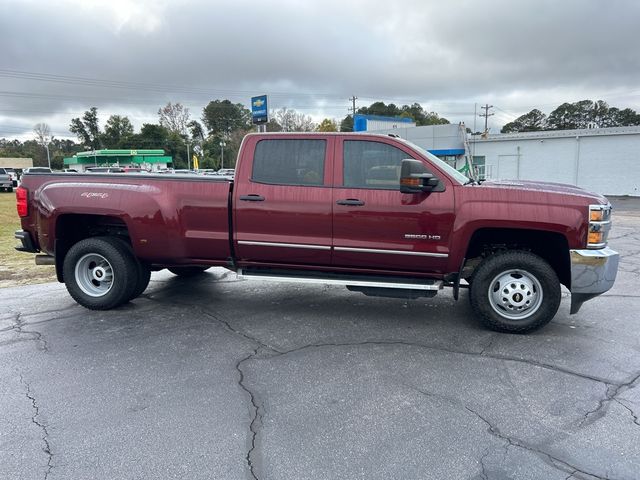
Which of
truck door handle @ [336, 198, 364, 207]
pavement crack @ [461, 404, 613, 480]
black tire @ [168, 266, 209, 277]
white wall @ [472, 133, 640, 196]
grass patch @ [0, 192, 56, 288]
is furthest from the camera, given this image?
white wall @ [472, 133, 640, 196]

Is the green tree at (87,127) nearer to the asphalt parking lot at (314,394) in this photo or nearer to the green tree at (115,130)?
the green tree at (115,130)

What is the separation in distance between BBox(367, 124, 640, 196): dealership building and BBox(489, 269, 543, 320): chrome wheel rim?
84.7 ft

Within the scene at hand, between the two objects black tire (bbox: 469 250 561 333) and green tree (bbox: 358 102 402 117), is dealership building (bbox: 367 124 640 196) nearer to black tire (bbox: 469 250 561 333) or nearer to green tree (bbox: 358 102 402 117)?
black tire (bbox: 469 250 561 333)

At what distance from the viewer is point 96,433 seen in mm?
3045

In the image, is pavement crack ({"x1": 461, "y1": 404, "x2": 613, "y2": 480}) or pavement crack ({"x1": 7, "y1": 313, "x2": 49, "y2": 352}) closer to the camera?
pavement crack ({"x1": 461, "y1": 404, "x2": 613, "y2": 480})

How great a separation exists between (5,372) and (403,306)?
422 centimetres

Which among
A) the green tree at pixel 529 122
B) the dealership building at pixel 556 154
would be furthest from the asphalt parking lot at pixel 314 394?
the green tree at pixel 529 122

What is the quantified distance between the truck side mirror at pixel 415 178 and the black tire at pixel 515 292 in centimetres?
103

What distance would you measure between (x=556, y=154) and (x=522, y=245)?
28.0 m

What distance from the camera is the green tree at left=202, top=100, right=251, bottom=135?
4016 inches

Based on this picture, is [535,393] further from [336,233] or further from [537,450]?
[336,233]

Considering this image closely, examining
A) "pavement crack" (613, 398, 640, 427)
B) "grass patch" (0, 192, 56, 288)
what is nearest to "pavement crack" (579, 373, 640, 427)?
"pavement crack" (613, 398, 640, 427)

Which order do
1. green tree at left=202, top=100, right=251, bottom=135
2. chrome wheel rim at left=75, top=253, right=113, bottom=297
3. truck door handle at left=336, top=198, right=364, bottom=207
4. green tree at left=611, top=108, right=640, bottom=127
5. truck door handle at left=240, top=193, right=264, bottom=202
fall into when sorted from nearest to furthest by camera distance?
1. truck door handle at left=336, top=198, right=364, bottom=207
2. truck door handle at left=240, top=193, right=264, bottom=202
3. chrome wheel rim at left=75, top=253, right=113, bottom=297
4. green tree at left=611, top=108, right=640, bottom=127
5. green tree at left=202, top=100, right=251, bottom=135

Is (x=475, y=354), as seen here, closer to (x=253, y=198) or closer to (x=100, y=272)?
(x=253, y=198)
